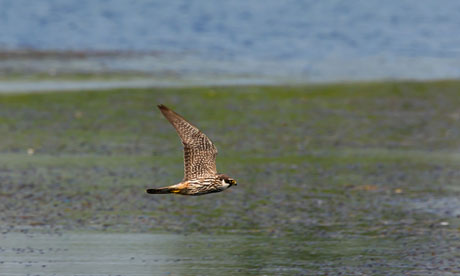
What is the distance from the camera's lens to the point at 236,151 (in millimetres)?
18234

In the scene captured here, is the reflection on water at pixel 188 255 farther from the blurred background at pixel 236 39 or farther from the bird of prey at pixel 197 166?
the blurred background at pixel 236 39

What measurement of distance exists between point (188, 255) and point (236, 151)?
6414mm

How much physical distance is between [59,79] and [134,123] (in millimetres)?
5607

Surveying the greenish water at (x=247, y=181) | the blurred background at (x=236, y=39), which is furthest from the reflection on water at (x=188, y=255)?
the blurred background at (x=236, y=39)

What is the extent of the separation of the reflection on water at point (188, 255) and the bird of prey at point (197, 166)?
968 millimetres

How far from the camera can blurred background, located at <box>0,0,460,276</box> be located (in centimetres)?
1214

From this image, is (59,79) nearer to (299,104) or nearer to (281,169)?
(299,104)

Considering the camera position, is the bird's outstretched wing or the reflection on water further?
the reflection on water

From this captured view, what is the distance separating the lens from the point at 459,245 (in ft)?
40.9

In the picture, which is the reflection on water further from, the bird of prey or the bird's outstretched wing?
the bird's outstretched wing

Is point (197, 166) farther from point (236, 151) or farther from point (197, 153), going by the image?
point (236, 151)

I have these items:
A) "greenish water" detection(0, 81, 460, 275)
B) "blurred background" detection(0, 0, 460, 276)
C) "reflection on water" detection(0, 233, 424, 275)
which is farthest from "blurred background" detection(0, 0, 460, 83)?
"reflection on water" detection(0, 233, 424, 275)

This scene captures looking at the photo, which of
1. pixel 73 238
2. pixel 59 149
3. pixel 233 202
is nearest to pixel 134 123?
pixel 59 149

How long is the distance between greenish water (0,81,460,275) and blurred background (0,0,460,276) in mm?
43
